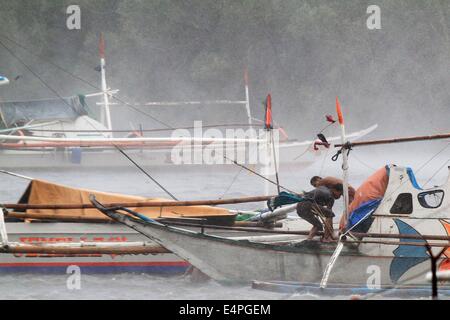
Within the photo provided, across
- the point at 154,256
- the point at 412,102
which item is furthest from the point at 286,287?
the point at 412,102

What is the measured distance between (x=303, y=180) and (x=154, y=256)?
16.3 m

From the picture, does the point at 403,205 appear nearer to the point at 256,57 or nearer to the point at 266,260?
the point at 266,260

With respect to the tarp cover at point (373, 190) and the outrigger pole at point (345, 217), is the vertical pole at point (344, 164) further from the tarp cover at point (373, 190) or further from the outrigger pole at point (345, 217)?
the tarp cover at point (373, 190)

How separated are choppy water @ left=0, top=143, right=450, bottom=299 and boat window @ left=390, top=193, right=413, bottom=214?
1791 millimetres

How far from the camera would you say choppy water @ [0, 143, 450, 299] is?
43.6ft

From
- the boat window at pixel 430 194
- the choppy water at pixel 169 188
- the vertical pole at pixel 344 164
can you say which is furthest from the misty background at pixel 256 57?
the vertical pole at pixel 344 164

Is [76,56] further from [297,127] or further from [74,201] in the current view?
[74,201]

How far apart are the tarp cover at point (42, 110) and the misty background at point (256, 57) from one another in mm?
10656

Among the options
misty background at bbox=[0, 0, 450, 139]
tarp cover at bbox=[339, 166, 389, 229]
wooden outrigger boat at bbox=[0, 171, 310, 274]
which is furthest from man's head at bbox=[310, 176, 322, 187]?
misty background at bbox=[0, 0, 450, 139]

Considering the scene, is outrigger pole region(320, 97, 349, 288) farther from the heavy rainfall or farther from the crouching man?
the heavy rainfall

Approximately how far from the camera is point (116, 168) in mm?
33562

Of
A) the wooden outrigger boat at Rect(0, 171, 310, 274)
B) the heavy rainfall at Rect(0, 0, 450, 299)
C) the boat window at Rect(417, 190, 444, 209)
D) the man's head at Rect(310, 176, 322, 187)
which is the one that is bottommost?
the wooden outrigger boat at Rect(0, 171, 310, 274)

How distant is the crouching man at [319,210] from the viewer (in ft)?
41.8

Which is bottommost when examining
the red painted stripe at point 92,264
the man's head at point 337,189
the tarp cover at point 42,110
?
the red painted stripe at point 92,264
